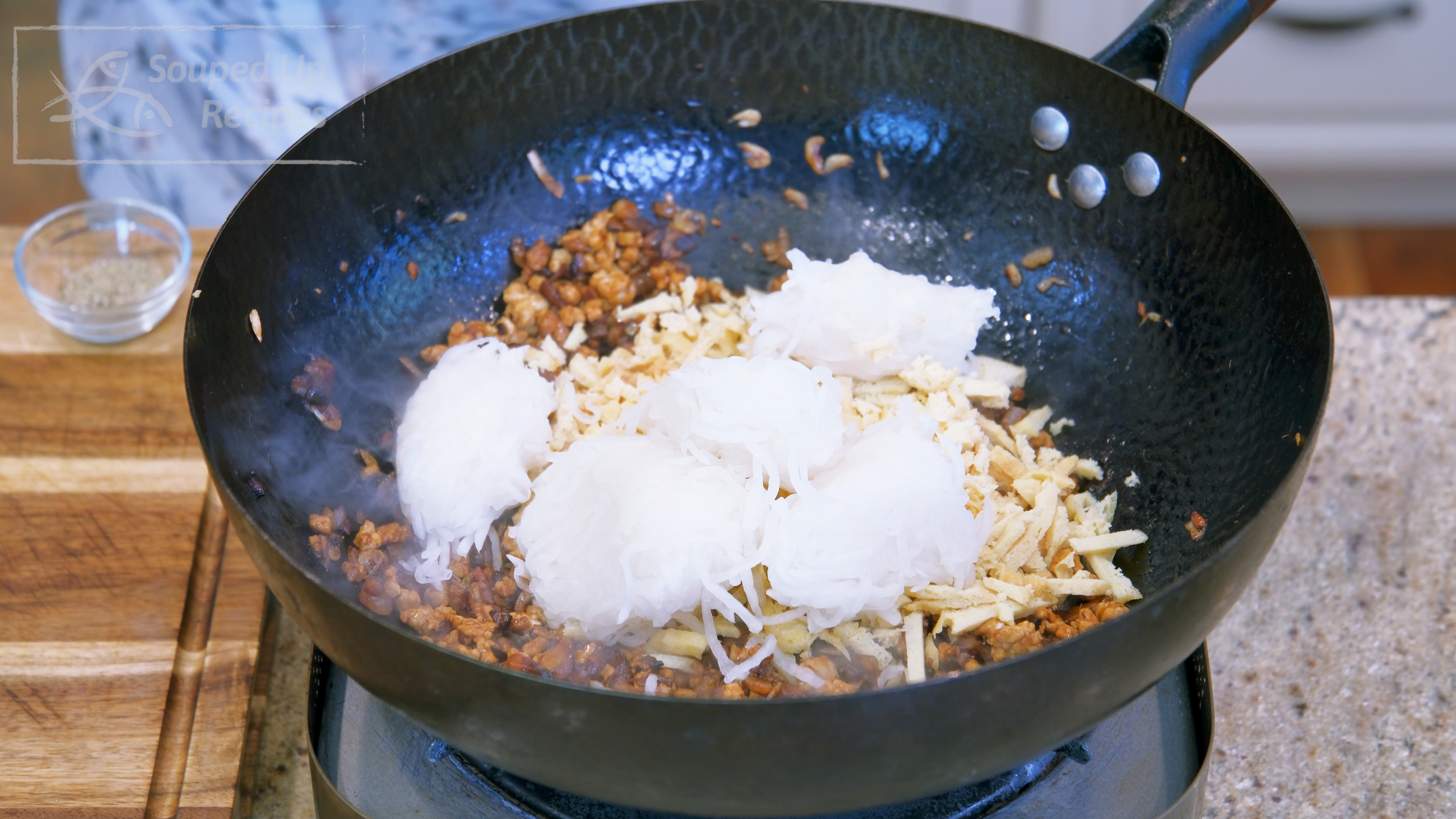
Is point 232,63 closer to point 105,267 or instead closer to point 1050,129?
point 105,267

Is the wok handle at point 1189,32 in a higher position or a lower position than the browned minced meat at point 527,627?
higher

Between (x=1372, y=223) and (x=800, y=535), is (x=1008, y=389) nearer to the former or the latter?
(x=800, y=535)

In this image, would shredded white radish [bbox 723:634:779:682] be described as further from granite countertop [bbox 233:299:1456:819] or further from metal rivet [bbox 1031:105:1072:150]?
metal rivet [bbox 1031:105:1072:150]

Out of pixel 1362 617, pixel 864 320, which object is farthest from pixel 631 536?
pixel 1362 617

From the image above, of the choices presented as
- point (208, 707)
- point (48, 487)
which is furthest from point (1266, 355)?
point (48, 487)

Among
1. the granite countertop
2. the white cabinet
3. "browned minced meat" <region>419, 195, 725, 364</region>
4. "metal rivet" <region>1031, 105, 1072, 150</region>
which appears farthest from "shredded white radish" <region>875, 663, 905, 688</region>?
the white cabinet

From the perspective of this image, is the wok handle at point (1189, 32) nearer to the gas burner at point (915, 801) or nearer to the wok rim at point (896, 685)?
the wok rim at point (896, 685)

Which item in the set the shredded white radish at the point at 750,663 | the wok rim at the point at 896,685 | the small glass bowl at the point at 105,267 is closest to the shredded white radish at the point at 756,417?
the shredded white radish at the point at 750,663
